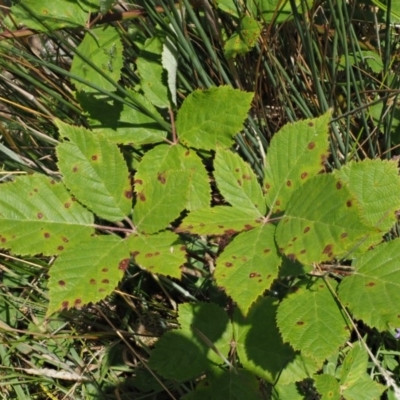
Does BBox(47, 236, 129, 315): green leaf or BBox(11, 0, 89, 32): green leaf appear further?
BBox(11, 0, 89, 32): green leaf

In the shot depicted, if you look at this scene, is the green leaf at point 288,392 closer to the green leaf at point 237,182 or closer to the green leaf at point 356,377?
the green leaf at point 356,377

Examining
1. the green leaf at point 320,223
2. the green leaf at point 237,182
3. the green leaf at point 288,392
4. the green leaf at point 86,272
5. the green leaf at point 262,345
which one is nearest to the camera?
the green leaf at point 320,223

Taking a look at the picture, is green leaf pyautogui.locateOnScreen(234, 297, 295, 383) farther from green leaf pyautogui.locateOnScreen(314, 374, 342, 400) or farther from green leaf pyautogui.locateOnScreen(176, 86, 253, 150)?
green leaf pyautogui.locateOnScreen(176, 86, 253, 150)

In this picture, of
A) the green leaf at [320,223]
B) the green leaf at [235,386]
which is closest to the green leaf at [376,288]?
the green leaf at [320,223]

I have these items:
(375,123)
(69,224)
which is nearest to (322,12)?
(375,123)

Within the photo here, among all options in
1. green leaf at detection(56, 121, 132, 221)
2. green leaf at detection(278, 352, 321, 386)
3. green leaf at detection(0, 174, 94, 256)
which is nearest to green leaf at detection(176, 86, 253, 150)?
green leaf at detection(56, 121, 132, 221)

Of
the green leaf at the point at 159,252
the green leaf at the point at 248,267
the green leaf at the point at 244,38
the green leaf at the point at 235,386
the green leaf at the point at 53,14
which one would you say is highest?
the green leaf at the point at 53,14

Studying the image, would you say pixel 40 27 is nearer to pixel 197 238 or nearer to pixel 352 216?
pixel 197 238

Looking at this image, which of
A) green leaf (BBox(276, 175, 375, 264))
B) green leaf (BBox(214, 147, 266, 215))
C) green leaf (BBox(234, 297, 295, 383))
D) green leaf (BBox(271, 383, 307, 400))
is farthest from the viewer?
green leaf (BBox(271, 383, 307, 400))
